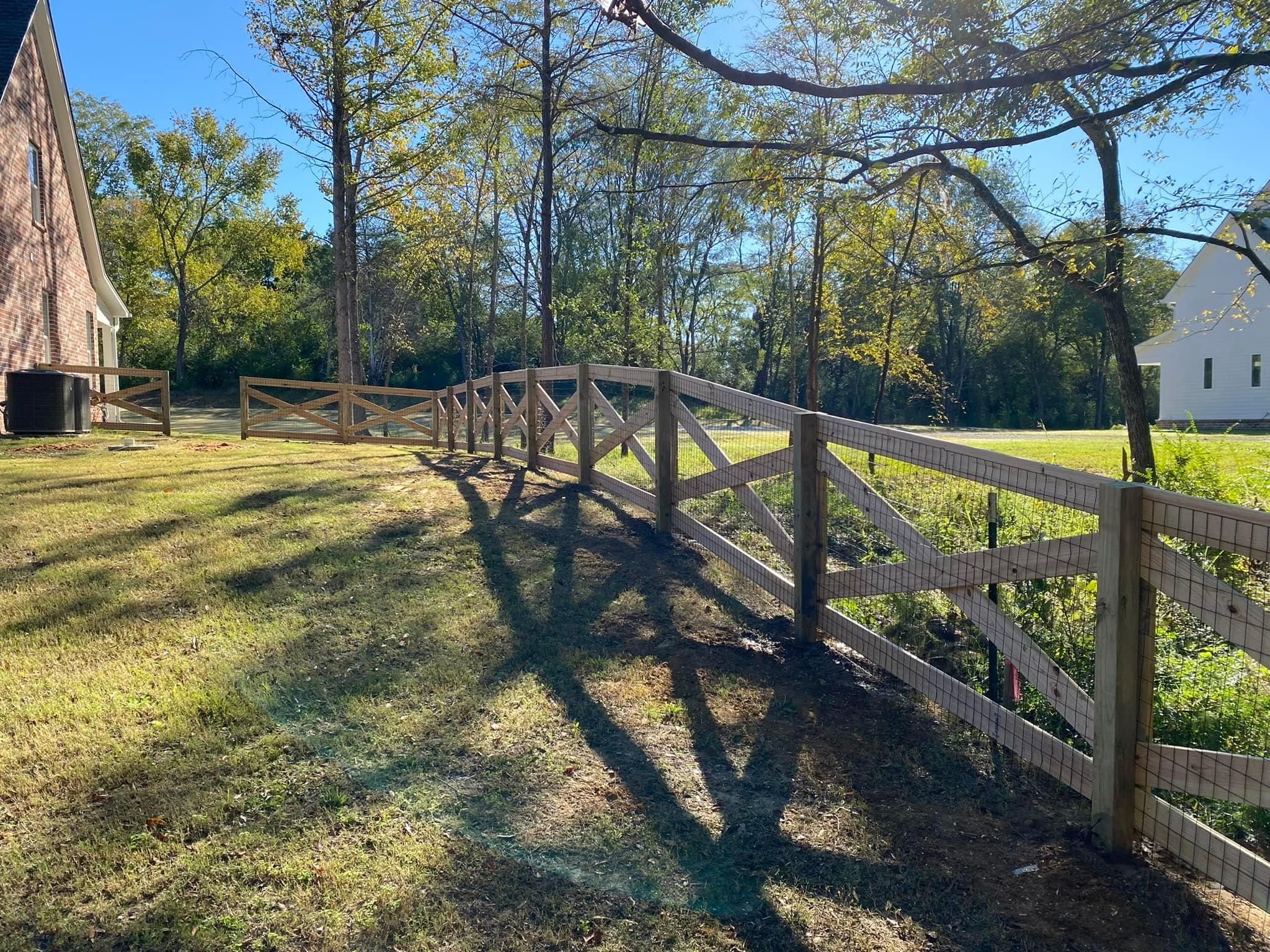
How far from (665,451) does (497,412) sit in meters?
4.90

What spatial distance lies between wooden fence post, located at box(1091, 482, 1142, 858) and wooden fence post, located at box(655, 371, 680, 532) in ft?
13.3

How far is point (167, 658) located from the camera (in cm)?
411

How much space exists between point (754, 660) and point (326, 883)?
267cm

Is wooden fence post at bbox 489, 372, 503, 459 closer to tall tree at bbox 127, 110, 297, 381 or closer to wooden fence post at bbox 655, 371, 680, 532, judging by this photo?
wooden fence post at bbox 655, 371, 680, 532

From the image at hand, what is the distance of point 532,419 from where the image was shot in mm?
9789

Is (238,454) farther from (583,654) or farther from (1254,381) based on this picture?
(1254,381)

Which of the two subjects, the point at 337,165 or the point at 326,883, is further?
the point at 337,165

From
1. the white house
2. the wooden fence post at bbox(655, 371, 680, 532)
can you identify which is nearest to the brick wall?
the wooden fence post at bbox(655, 371, 680, 532)

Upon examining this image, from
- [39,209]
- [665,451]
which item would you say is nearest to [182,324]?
[39,209]

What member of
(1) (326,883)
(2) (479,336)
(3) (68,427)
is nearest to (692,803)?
(1) (326,883)

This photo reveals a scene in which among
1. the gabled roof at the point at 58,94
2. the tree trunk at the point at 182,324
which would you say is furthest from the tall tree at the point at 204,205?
the gabled roof at the point at 58,94

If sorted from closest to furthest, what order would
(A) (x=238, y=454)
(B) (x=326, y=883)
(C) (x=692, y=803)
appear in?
(B) (x=326, y=883) < (C) (x=692, y=803) < (A) (x=238, y=454)

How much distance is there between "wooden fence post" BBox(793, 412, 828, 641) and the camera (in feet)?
15.3

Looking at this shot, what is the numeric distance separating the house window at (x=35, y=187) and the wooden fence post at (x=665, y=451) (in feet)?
51.6
